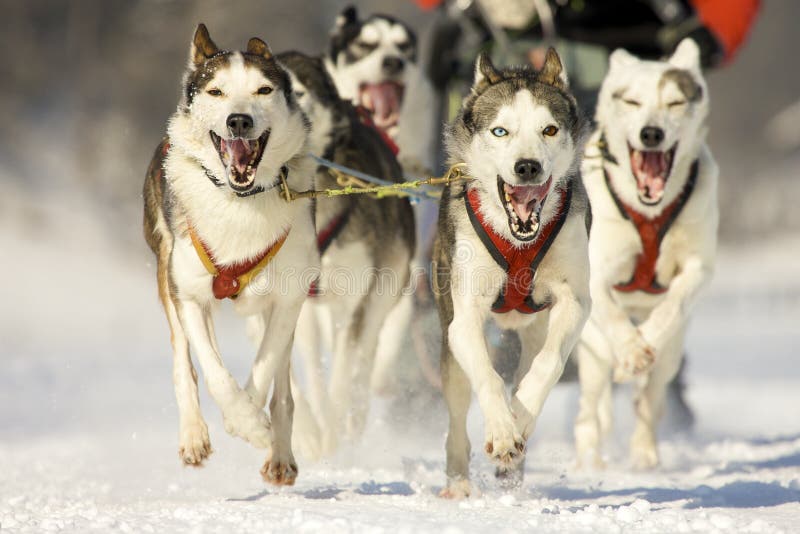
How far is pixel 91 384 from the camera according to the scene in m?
6.58

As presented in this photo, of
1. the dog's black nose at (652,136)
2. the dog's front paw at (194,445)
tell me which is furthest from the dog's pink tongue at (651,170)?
the dog's front paw at (194,445)

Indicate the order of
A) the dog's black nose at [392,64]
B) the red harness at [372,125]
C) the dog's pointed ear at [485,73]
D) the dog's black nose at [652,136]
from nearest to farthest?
1. the dog's pointed ear at [485,73]
2. the dog's black nose at [652,136]
3. the red harness at [372,125]
4. the dog's black nose at [392,64]

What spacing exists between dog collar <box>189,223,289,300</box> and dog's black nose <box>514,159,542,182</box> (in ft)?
2.26

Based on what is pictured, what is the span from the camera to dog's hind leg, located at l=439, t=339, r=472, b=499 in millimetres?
3311

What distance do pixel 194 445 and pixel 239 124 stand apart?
836 millimetres

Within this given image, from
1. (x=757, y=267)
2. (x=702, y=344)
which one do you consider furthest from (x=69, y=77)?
(x=702, y=344)

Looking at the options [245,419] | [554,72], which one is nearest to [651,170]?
[554,72]

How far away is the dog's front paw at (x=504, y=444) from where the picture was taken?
2.84 metres

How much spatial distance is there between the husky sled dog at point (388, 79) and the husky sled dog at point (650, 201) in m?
1.15

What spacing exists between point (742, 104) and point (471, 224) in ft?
68.8

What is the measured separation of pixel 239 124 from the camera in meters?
3.00

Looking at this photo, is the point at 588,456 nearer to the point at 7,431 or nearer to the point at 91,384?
the point at 7,431

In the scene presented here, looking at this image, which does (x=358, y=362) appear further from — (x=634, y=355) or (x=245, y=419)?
(x=245, y=419)

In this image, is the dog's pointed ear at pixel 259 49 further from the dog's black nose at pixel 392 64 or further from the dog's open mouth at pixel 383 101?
the dog's open mouth at pixel 383 101
